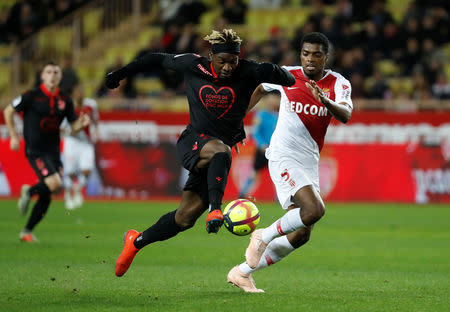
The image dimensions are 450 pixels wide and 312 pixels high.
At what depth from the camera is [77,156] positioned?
61.9ft

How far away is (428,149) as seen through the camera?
19297 millimetres

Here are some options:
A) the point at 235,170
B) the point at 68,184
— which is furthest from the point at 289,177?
the point at 235,170

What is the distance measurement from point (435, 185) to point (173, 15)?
10519mm

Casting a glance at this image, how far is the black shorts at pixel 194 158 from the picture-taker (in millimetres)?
7418

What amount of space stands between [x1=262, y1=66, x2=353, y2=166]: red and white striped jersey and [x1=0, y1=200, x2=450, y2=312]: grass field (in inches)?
51.7

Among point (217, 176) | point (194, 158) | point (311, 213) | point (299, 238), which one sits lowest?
point (299, 238)

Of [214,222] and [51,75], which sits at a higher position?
[51,75]

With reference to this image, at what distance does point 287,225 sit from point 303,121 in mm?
A: 1174

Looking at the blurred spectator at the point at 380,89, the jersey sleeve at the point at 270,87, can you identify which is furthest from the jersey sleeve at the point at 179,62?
the blurred spectator at the point at 380,89

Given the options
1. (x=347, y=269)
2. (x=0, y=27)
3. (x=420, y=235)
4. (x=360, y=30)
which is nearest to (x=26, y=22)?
(x=0, y=27)

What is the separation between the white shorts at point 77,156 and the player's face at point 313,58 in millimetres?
11246

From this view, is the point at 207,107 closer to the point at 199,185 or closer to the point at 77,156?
the point at 199,185

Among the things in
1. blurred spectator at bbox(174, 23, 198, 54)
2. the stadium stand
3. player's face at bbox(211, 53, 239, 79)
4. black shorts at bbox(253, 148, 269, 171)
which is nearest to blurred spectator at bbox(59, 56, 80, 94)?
the stadium stand

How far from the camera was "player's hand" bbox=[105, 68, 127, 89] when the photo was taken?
302 inches
